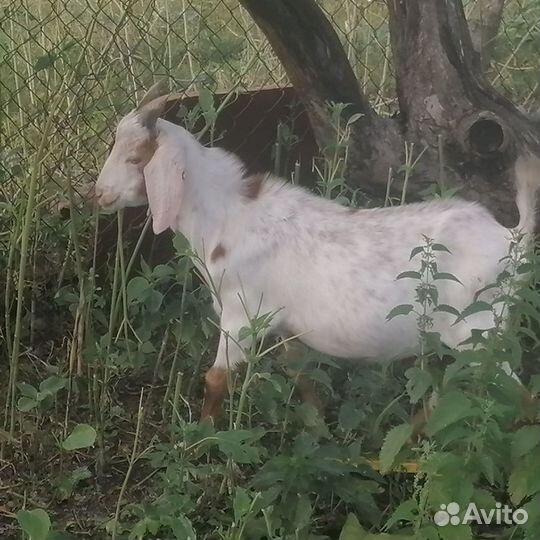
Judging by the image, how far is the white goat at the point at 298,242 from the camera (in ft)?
7.83

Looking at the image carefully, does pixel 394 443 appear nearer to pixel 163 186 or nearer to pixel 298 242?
pixel 298 242

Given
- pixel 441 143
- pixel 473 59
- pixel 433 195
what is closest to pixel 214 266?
pixel 433 195

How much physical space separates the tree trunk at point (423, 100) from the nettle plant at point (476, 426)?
0.82 metres

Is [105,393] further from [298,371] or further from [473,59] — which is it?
[473,59]

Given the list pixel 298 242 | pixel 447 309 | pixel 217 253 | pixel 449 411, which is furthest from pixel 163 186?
pixel 449 411

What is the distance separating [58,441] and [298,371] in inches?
25.5

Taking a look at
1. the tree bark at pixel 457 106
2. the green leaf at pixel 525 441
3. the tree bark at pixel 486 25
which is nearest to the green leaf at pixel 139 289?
the tree bark at pixel 457 106

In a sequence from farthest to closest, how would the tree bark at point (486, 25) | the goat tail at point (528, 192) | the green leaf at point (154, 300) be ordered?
the tree bark at point (486, 25) → the green leaf at point (154, 300) → the goat tail at point (528, 192)

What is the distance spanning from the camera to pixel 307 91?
3.11m

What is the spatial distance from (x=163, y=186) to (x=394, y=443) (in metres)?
0.82

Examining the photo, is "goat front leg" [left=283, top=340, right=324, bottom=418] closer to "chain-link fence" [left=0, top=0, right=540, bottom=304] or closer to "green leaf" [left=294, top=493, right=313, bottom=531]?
"green leaf" [left=294, top=493, right=313, bottom=531]

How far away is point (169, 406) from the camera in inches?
112

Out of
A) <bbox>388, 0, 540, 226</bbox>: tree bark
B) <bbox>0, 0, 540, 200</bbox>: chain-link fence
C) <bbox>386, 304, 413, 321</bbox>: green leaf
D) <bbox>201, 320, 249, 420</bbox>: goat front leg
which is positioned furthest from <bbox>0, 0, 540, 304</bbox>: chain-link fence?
<bbox>386, 304, 413, 321</bbox>: green leaf

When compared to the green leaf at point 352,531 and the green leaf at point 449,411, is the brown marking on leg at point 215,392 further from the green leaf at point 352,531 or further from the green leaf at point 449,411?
the green leaf at point 449,411
